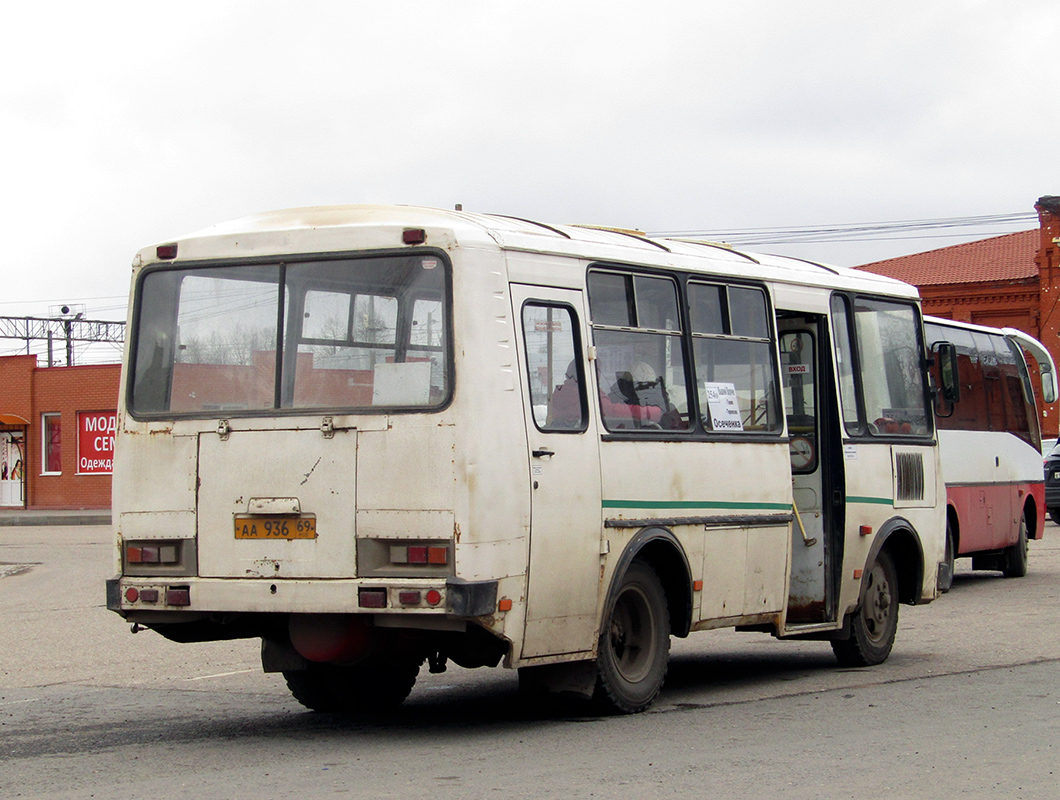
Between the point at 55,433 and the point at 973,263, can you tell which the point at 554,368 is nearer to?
the point at 55,433

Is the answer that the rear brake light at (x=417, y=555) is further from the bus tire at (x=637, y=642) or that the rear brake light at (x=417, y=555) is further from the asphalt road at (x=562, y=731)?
the bus tire at (x=637, y=642)

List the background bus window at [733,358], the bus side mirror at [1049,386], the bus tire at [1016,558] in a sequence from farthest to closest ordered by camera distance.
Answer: the bus side mirror at [1049,386], the bus tire at [1016,558], the background bus window at [733,358]

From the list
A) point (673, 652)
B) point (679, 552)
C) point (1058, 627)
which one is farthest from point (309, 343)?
point (1058, 627)

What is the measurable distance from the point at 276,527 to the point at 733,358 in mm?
3618

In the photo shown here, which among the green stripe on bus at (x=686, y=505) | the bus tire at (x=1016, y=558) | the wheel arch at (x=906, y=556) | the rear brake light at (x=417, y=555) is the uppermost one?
the green stripe on bus at (x=686, y=505)

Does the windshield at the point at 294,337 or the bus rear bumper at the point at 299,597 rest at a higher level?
the windshield at the point at 294,337

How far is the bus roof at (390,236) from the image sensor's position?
8422 mm

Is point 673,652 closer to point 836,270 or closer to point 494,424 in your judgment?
point 836,270

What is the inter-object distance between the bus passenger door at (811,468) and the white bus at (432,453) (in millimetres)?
1120

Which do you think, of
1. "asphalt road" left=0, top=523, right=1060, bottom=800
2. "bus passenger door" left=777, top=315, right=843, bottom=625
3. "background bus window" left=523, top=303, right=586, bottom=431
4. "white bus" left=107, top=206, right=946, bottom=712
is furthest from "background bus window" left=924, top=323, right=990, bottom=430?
"background bus window" left=523, top=303, right=586, bottom=431

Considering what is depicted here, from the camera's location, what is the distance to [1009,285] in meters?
53.7

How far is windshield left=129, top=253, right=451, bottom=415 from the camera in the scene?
8320mm

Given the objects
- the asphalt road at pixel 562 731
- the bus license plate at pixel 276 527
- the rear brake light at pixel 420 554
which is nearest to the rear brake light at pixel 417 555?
the rear brake light at pixel 420 554

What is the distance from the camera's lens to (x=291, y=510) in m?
8.32
